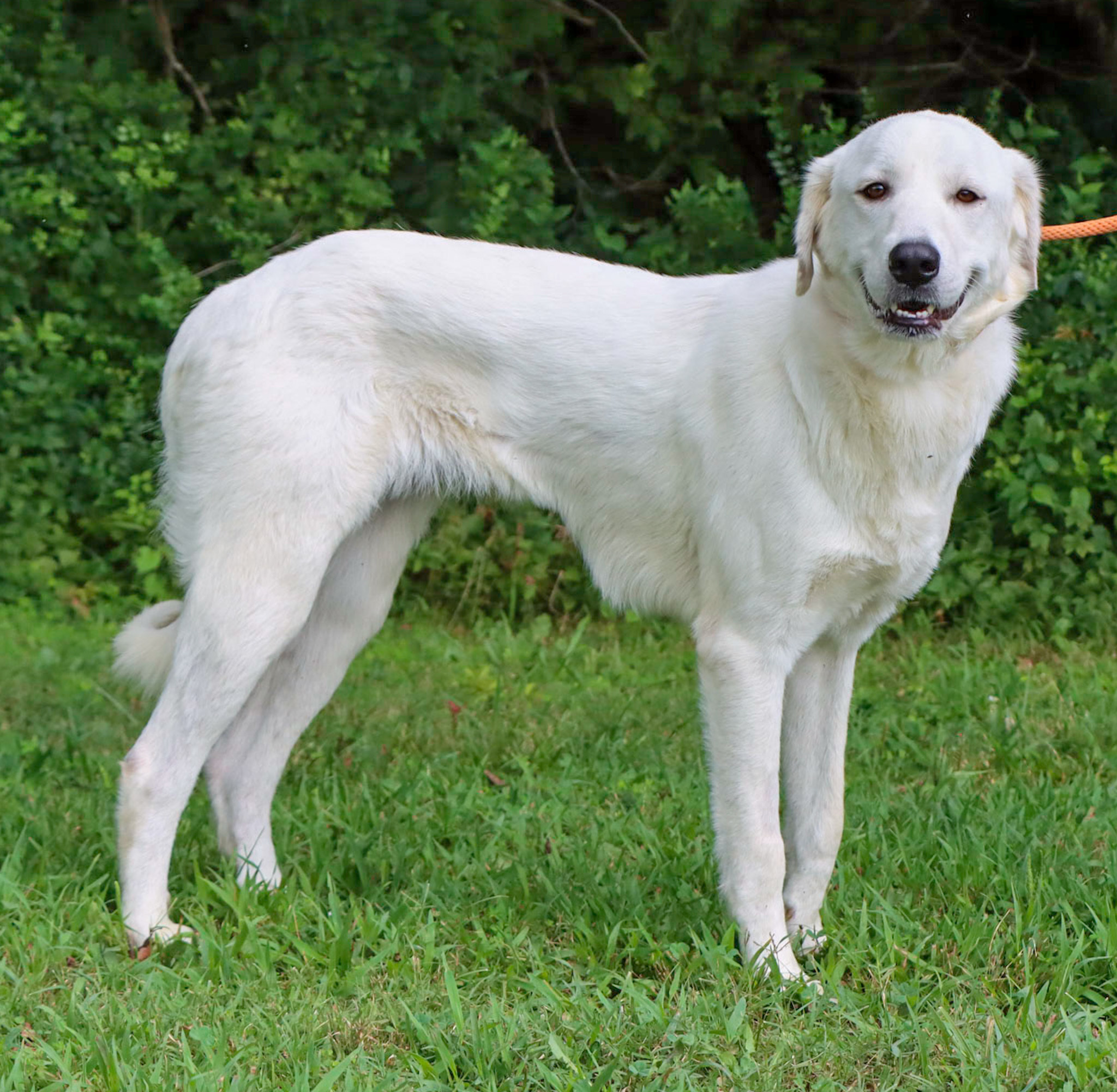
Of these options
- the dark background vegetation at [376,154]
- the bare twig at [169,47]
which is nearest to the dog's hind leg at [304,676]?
the dark background vegetation at [376,154]

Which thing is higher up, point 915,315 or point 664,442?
point 915,315

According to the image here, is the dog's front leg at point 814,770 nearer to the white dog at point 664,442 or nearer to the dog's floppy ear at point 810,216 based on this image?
the white dog at point 664,442

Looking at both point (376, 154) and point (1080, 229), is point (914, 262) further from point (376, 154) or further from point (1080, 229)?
point (376, 154)

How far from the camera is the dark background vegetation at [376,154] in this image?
6.43m

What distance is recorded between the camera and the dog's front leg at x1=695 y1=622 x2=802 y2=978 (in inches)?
118

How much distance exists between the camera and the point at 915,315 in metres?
2.84

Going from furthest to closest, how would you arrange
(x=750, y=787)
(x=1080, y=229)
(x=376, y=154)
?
(x=376, y=154) < (x=1080, y=229) < (x=750, y=787)

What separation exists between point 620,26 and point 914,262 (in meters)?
4.37

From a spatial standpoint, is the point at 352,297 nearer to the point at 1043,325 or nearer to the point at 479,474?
the point at 479,474

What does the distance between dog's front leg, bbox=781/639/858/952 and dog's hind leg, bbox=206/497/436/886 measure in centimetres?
102

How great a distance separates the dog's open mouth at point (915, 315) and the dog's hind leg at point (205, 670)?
1.25m

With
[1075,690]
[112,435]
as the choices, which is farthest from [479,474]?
[112,435]

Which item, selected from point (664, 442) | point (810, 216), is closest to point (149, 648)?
point (664, 442)

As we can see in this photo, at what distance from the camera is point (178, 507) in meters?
3.39
